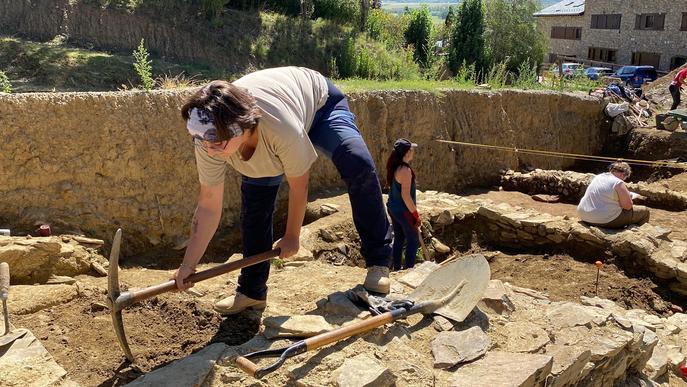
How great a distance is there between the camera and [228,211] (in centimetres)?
706

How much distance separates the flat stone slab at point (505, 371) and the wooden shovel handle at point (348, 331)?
0.46 m

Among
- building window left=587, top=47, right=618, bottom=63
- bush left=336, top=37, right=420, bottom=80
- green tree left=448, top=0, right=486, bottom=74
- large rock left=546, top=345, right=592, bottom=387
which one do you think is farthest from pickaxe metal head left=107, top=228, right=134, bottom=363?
building window left=587, top=47, right=618, bottom=63

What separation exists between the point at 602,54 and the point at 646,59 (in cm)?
322

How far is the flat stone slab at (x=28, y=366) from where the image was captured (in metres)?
2.62

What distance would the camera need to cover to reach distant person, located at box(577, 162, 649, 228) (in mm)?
6766

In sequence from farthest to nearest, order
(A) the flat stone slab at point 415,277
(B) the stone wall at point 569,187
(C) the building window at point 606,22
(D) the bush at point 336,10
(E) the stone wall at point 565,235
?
(C) the building window at point 606,22
(D) the bush at point 336,10
(B) the stone wall at point 569,187
(E) the stone wall at point 565,235
(A) the flat stone slab at point 415,277

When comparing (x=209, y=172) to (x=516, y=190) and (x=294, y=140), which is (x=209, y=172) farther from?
(x=516, y=190)

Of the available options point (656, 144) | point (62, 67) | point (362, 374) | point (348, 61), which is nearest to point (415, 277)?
point (362, 374)

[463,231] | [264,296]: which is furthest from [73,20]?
[264,296]

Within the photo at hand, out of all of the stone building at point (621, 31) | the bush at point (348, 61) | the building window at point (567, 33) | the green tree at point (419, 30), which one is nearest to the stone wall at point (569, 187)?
the bush at point (348, 61)

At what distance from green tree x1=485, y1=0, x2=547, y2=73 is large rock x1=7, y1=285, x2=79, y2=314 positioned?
19.2m

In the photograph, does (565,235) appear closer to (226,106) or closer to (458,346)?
(458,346)

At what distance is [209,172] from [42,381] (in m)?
1.21

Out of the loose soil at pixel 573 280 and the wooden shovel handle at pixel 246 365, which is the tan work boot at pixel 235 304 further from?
the loose soil at pixel 573 280
